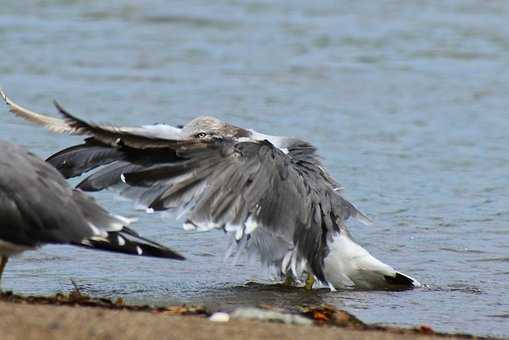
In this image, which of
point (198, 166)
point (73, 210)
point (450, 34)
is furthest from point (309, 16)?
point (73, 210)

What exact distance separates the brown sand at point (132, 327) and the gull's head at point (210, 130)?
8.81 ft

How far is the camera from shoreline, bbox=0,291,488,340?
16.2 feet

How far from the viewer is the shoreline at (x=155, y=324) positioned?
16.2 ft

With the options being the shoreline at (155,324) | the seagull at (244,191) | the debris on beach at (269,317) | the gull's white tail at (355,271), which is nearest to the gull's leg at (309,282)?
the seagull at (244,191)

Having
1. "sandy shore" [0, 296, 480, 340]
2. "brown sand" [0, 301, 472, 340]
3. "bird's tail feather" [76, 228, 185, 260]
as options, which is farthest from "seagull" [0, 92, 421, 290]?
"brown sand" [0, 301, 472, 340]

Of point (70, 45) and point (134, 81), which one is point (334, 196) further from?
point (70, 45)

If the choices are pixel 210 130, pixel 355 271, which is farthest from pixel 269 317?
pixel 210 130

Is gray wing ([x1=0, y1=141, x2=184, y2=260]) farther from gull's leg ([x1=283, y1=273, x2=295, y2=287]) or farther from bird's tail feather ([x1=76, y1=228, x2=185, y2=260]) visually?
gull's leg ([x1=283, y1=273, x2=295, y2=287])

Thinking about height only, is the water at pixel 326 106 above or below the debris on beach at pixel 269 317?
above

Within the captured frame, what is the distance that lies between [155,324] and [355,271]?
2.74 metres

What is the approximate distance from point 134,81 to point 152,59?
53.7 inches

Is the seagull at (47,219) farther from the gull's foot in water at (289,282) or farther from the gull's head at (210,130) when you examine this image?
the gull's head at (210,130)

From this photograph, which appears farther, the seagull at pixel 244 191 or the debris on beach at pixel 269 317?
the seagull at pixel 244 191

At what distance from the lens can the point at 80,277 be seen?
25.2 ft
